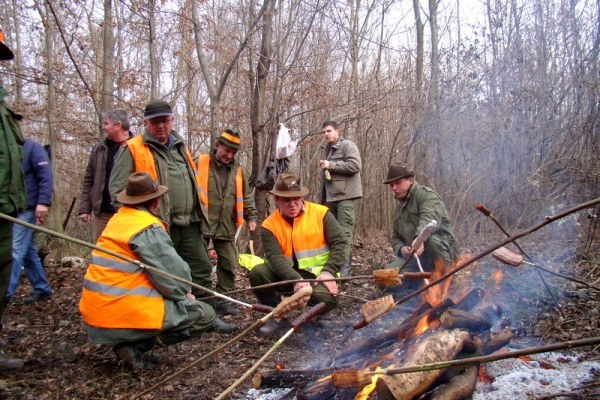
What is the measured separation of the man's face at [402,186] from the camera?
4.79 metres

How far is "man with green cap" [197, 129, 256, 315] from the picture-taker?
454 centimetres

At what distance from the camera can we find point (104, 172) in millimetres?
4523

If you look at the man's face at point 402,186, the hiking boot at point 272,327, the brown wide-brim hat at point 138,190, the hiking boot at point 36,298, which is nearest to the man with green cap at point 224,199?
the hiking boot at point 272,327

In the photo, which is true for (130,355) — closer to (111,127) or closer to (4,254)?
(4,254)

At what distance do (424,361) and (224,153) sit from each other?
293cm

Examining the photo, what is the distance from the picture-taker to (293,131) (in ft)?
31.6

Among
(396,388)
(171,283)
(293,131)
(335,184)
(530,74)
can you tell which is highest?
(530,74)

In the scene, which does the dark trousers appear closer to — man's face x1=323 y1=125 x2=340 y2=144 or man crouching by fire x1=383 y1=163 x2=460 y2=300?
man crouching by fire x1=383 y1=163 x2=460 y2=300

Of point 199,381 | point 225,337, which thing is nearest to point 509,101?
point 225,337

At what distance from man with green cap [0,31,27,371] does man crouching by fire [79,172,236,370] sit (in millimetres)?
645

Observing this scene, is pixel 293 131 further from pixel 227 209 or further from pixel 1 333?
pixel 1 333

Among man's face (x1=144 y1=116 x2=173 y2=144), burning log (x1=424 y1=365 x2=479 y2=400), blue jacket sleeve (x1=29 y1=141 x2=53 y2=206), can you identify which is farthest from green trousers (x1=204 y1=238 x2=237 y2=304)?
burning log (x1=424 y1=365 x2=479 y2=400)

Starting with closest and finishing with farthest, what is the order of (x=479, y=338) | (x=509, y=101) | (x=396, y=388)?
1. (x=396, y=388)
2. (x=479, y=338)
3. (x=509, y=101)

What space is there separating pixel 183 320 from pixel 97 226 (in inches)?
78.4
